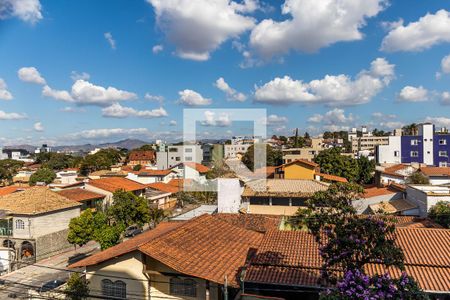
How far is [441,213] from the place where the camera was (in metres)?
19.1

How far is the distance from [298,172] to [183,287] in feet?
93.5

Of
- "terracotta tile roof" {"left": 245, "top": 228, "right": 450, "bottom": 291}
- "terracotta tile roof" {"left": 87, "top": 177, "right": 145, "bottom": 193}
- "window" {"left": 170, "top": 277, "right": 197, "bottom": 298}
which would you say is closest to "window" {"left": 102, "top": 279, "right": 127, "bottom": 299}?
"window" {"left": 170, "top": 277, "right": 197, "bottom": 298}

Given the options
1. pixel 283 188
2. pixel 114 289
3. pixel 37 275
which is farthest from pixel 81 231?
pixel 283 188

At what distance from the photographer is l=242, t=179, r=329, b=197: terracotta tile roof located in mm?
23734

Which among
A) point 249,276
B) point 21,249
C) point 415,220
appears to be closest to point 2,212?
point 21,249

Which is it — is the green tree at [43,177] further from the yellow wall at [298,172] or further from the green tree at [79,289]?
the green tree at [79,289]

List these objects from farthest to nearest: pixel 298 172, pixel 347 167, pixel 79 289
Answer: pixel 347 167
pixel 298 172
pixel 79 289

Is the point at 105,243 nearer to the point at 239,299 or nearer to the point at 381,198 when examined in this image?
the point at 239,299

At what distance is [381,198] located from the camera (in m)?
26.8

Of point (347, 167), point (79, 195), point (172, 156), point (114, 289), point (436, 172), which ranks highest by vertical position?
point (172, 156)

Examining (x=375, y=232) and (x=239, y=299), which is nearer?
(x=375, y=232)

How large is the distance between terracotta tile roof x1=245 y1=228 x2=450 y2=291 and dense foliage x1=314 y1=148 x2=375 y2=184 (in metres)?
32.2

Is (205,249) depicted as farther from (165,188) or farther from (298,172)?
(165,188)

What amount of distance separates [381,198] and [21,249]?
27.2 m
